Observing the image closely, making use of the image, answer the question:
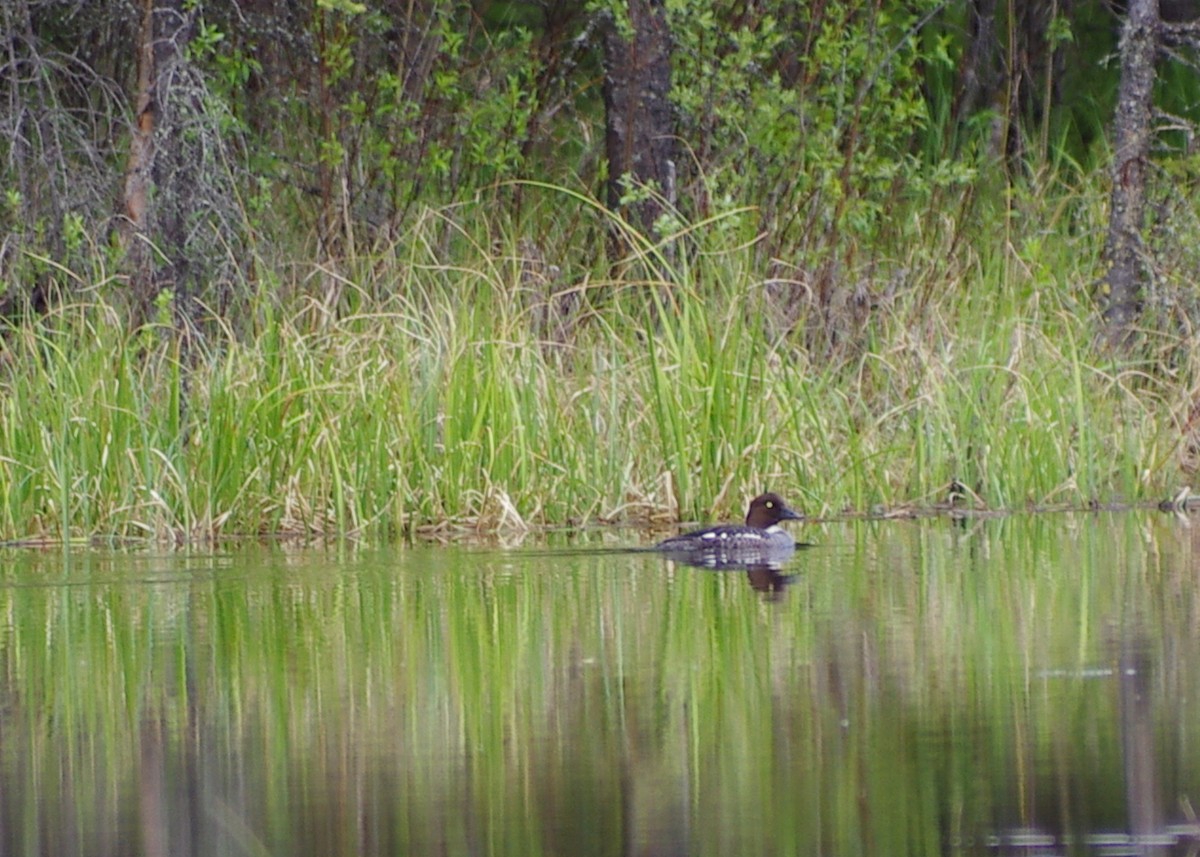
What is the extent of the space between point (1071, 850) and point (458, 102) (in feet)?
36.5

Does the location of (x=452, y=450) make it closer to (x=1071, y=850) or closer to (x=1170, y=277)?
(x=1170, y=277)

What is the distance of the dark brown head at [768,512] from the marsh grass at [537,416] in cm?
79

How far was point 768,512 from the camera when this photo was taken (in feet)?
A: 29.9

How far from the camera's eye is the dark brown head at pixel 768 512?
9.09 metres

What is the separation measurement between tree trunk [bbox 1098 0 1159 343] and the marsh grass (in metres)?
1.53

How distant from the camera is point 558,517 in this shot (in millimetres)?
9773

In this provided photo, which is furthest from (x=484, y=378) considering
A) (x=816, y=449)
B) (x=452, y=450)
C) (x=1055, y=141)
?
(x=1055, y=141)

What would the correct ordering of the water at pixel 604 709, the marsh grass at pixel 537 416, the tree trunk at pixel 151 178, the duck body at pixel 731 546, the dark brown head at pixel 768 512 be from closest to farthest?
the water at pixel 604 709 < the duck body at pixel 731 546 < the dark brown head at pixel 768 512 < the marsh grass at pixel 537 416 < the tree trunk at pixel 151 178

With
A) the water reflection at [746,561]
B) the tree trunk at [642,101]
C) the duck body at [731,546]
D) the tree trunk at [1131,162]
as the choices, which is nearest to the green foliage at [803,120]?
the tree trunk at [642,101]

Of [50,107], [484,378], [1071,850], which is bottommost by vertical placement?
[1071,850]

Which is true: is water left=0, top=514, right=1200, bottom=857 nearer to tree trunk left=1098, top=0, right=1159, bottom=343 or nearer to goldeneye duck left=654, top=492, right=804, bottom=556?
goldeneye duck left=654, top=492, right=804, bottom=556

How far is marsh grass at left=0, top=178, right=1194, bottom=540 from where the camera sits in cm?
970

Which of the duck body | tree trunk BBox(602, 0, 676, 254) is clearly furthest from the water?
tree trunk BBox(602, 0, 676, 254)

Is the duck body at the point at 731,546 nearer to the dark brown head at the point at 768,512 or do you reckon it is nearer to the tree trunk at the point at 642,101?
the dark brown head at the point at 768,512
